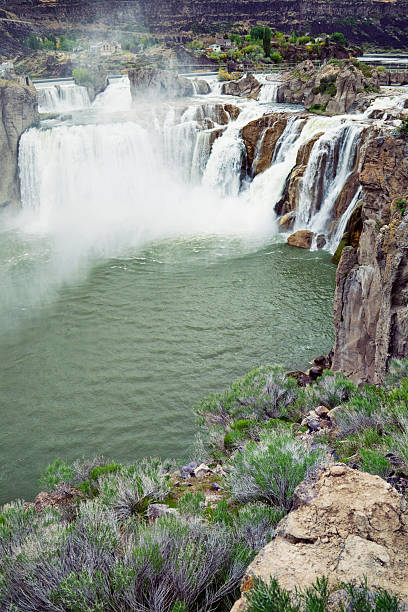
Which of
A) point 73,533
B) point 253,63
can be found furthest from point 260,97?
point 73,533

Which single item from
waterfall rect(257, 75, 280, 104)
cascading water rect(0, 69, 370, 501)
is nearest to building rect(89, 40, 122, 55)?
waterfall rect(257, 75, 280, 104)

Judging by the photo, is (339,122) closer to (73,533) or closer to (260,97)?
(260,97)

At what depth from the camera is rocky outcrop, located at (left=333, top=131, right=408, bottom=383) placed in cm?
742

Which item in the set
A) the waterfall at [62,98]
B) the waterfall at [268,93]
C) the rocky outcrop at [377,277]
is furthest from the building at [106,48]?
the rocky outcrop at [377,277]

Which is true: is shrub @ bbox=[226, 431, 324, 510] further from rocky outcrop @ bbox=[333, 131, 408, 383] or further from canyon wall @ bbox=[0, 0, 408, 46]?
canyon wall @ bbox=[0, 0, 408, 46]

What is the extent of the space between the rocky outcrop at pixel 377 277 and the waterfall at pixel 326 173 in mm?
10163

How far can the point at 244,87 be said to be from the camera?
38031 millimetres

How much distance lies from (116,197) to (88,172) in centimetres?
233

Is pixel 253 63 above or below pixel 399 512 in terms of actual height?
above

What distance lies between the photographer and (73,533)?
356 centimetres

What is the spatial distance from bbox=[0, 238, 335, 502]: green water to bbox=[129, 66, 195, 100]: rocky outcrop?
24642 millimetres

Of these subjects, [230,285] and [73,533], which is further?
[230,285]

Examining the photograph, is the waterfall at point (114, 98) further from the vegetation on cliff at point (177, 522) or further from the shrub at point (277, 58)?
the vegetation on cliff at point (177, 522)

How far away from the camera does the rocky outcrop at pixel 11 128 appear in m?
27.0
